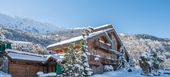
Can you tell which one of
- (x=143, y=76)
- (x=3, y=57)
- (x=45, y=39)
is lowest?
(x=143, y=76)

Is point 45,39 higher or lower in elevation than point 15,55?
higher

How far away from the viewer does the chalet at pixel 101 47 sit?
156ft

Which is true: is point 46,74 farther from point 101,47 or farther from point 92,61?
point 101,47

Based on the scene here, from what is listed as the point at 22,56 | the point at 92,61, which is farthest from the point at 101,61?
the point at 22,56

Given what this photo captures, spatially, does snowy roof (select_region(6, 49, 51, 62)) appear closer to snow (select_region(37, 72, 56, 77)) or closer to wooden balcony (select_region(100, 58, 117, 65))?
snow (select_region(37, 72, 56, 77))

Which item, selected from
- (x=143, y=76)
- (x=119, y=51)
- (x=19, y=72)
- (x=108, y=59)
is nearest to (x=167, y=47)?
(x=119, y=51)

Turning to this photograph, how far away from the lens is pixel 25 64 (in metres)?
41.2

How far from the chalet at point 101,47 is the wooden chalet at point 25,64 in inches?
168

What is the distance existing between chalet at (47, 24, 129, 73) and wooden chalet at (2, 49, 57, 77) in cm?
426

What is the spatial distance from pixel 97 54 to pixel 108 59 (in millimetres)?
3714

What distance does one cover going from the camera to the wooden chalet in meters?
38.7

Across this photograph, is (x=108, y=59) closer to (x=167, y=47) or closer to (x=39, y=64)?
(x=39, y=64)

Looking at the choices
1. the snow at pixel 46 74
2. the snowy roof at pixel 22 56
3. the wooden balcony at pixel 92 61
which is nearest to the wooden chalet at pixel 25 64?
the snowy roof at pixel 22 56

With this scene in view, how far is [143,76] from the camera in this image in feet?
139
